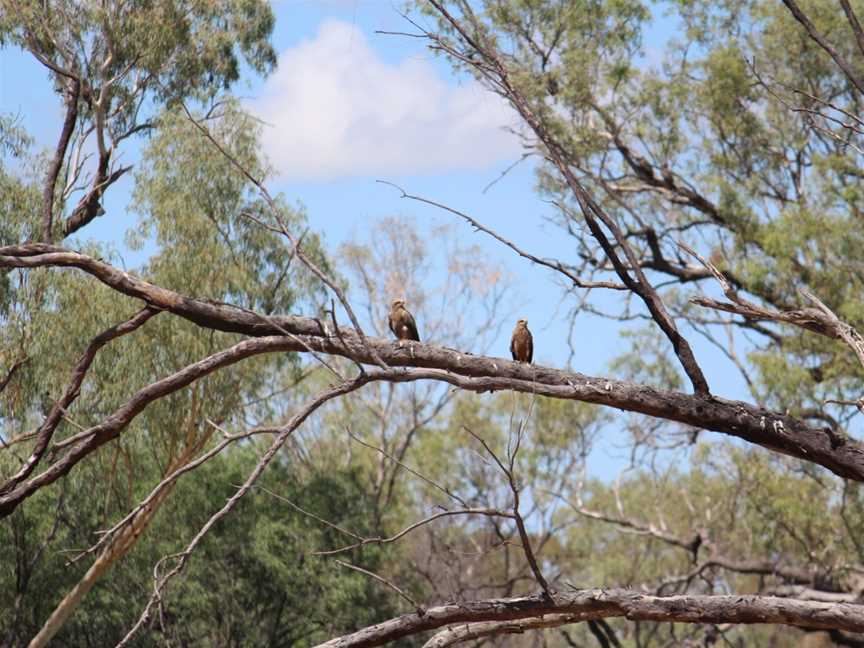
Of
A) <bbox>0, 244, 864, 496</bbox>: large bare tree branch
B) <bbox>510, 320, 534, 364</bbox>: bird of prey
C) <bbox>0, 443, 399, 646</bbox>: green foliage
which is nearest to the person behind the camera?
<bbox>0, 244, 864, 496</bbox>: large bare tree branch

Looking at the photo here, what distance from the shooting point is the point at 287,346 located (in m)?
5.18

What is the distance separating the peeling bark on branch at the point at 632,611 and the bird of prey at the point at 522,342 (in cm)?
673

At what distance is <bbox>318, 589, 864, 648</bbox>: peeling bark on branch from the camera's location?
4766mm

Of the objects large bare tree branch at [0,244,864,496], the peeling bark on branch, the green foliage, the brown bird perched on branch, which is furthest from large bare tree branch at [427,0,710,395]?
the green foliage

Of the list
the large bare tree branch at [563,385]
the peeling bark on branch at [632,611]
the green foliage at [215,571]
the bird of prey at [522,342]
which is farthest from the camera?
Result: the green foliage at [215,571]

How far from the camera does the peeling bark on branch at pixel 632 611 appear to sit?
477cm

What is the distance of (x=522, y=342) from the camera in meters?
11.6

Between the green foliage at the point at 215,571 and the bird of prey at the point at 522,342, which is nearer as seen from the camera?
the bird of prey at the point at 522,342

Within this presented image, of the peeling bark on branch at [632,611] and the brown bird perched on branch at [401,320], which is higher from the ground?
the brown bird perched on branch at [401,320]

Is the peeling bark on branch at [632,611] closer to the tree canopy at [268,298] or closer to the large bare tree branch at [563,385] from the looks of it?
the large bare tree branch at [563,385]

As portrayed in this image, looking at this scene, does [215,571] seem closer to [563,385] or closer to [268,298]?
[268,298]

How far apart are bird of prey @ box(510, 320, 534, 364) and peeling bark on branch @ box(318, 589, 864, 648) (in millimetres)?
6731

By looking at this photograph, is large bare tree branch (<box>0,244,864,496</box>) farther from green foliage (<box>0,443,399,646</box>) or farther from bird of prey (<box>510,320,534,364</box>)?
green foliage (<box>0,443,399,646</box>)

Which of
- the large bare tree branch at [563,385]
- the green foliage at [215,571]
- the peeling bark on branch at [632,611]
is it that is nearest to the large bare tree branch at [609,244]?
the large bare tree branch at [563,385]
